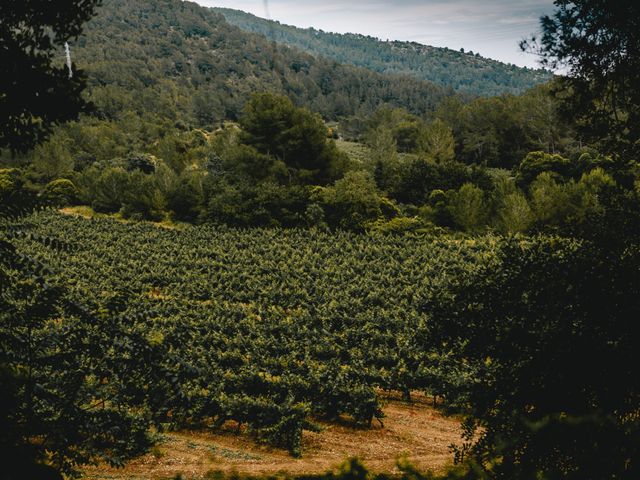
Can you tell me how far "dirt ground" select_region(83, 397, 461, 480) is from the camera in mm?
11086

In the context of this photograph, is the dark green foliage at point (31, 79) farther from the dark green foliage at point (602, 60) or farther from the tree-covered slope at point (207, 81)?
the tree-covered slope at point (207, 81)

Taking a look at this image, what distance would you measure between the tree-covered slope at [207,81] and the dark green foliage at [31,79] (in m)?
110


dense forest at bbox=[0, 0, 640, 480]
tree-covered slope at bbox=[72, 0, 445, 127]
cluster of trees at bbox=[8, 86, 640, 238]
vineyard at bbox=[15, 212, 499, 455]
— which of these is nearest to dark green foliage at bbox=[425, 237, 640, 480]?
dense forest at bbox=[0, 0, 640, 480]

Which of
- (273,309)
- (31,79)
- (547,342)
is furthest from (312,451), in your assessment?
(273,309)

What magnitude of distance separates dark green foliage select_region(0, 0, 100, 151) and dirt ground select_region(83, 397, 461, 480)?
790 cm

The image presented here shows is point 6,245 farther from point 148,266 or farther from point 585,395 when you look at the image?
point 148,266

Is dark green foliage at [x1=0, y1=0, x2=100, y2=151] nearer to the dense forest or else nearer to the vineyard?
the dense forest

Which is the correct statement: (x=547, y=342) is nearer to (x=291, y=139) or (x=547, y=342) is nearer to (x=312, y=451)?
(x=312, y=451)

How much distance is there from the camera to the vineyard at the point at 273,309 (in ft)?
46.1

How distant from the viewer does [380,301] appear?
83.7 feet

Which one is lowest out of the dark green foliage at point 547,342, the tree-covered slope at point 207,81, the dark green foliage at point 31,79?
the dark green foliage at point 547,342

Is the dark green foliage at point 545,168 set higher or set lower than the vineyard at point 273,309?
higher

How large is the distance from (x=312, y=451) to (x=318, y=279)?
1666 cm

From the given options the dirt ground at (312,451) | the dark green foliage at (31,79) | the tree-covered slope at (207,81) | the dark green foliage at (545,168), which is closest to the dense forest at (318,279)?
the dark green foliage at (31,79)
